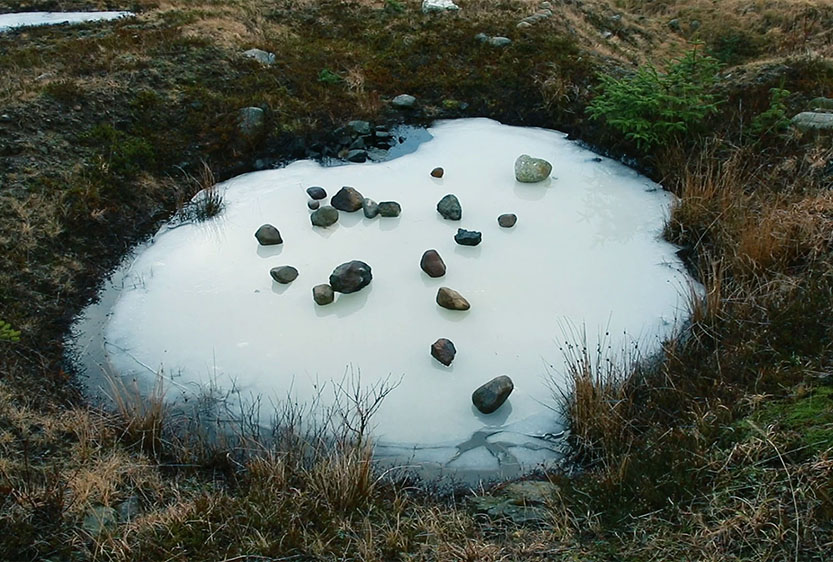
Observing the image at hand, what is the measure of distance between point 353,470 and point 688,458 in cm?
175

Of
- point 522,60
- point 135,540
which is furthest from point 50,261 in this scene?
point 522,60

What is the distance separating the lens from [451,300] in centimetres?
521

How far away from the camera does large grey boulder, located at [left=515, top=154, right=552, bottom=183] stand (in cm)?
698

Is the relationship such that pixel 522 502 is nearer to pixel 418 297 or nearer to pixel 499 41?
pixel 418 297

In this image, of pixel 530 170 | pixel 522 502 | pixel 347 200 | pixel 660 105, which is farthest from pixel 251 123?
pixel 522 502

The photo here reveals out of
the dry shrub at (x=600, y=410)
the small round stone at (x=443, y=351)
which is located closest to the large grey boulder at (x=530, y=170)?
the small round stone at (x=443, y=351)

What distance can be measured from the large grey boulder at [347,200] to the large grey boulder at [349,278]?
3.89 feet

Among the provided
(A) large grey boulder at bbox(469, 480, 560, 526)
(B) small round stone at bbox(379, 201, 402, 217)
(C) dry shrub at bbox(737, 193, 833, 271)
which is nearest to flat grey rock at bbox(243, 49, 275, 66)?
(B) small round stone at bbox(379, 201, 402, 217)

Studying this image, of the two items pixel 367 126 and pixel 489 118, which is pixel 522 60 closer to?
pixel 489 118

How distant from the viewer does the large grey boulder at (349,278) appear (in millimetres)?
5418

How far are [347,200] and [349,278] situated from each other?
52.8 inches

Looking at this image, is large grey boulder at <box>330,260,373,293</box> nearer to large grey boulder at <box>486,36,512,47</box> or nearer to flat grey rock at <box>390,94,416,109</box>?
flat grey rock at <box>390,94,416,109</box>

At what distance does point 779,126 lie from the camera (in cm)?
A: 686

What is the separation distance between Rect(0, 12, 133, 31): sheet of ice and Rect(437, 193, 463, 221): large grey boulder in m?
7.91
